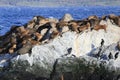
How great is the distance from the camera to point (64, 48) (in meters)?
21.4

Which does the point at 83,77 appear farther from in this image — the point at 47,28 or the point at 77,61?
the point at 47,28

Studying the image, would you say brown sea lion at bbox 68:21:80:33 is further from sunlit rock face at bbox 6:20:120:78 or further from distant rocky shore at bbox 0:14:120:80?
sunlit rock face at bbox 6:20:120:78

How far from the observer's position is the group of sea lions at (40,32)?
2202 centimetres

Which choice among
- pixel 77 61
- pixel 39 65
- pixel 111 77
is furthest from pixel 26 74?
pixel 111 77

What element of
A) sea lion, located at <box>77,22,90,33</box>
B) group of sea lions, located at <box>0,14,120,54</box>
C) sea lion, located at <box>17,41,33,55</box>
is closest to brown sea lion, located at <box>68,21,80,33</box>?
group of sea lions, located at <box>0,14,120,54</box>

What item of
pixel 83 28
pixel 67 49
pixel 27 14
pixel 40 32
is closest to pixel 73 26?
pixel 83 28

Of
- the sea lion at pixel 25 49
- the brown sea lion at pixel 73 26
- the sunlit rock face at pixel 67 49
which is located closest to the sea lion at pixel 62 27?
the brown sea lion at pixel 73 26

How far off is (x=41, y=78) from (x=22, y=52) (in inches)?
53.9

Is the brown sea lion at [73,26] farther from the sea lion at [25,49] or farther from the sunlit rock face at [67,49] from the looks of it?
the sea lion at [25,49]

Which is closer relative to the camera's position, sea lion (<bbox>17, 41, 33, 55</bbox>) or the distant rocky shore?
the distant rocky shore

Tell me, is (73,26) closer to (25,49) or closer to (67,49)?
(67,49)

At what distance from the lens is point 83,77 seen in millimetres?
20281

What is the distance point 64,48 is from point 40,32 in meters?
2.11

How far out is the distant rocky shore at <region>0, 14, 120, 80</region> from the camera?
2042 cm
